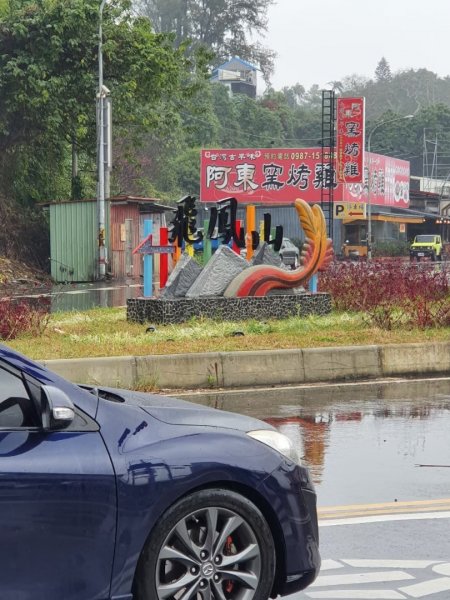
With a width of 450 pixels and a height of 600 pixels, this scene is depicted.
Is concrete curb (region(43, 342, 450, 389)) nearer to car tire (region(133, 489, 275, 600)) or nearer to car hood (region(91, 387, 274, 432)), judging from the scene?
car hood (region(91, 387, 274, 432))

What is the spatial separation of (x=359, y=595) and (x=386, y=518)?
1473mm

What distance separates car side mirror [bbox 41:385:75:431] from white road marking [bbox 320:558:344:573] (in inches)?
77.0

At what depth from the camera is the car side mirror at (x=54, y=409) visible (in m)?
4.81

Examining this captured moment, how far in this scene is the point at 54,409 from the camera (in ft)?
15.8

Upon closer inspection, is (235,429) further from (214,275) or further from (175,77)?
(175,77)

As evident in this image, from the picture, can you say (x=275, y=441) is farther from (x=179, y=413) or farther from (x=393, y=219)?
(x=393, y=219)

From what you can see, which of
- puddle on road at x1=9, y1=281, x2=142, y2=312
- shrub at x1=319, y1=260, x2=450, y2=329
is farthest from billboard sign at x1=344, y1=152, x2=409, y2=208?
shrub at x1=319, y1=260, x2=450, y2=329

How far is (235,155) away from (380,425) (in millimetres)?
58554

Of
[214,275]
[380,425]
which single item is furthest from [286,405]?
[214,275]

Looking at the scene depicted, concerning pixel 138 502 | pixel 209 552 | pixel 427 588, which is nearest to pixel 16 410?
pixel 138 502

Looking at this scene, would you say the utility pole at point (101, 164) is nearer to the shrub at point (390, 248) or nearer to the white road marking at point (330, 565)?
the white road marking at point (330, 565)

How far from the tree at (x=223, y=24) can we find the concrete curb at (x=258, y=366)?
107m

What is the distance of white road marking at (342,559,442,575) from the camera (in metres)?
6.31

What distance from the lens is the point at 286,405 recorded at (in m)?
11.8
